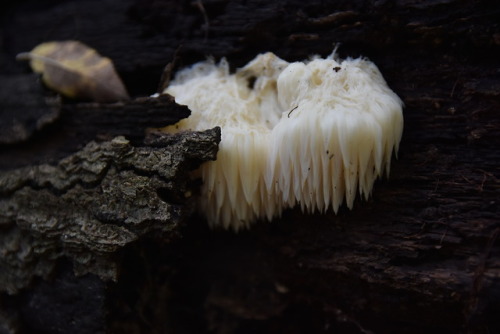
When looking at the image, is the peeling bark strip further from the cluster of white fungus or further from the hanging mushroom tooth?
the hanging mushroom tooth

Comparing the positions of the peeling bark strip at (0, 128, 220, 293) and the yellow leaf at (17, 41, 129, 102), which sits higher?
the yellow leaf at (17, 41, 129, 102)

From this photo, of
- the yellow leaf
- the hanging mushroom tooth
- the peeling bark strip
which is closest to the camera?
the hanging mushroom tooth

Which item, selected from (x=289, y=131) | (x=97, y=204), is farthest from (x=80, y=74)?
(x=289, y=131)

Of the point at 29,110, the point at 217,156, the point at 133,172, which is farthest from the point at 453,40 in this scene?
the point at 29,110

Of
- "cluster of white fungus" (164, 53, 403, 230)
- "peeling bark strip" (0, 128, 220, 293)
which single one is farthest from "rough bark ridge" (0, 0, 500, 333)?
"cluster of white fungus" (164, 53, 403, 230)

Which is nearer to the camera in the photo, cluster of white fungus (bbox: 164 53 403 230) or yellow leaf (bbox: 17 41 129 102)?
cluster of white fungus (bbox: 164 53 403 230)

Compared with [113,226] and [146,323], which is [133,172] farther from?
[146,323]

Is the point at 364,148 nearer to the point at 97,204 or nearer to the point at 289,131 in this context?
the point at 289,131
